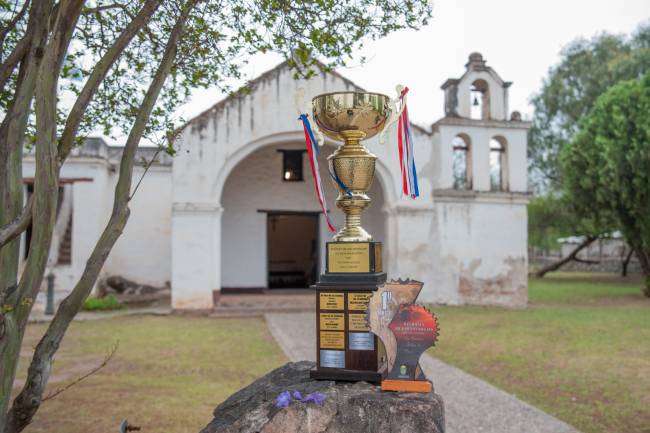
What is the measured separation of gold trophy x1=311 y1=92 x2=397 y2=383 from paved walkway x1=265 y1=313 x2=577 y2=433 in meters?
1.87

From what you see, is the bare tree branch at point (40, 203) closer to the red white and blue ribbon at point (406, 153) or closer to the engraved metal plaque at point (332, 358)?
the engraved metal plaque at point (332, 358)

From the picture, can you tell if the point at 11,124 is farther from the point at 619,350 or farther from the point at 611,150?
the point at 611,150

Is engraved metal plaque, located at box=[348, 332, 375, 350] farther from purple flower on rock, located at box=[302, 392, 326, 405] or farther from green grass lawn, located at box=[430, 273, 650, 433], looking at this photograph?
green grass lawn, located at box=[430, 273, 650, 433]

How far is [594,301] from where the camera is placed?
49.3ft

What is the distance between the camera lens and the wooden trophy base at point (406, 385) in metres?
3.32

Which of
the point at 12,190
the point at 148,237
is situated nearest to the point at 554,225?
the point at 148,237

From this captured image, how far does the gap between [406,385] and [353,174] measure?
4.63 feet

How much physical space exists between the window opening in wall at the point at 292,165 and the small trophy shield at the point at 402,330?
1254 centimetres

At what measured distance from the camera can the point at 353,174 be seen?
3.81 meters

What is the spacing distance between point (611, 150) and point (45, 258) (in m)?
16.2

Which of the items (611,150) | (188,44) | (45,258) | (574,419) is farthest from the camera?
(611,150)

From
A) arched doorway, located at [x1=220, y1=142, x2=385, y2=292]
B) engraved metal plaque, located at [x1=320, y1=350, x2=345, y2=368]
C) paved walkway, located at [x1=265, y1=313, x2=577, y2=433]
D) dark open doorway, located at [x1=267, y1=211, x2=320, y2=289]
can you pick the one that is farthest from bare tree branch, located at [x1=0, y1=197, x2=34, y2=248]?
dark open doorway, located at [x1=267, y1=211, x2=320, y2=289]

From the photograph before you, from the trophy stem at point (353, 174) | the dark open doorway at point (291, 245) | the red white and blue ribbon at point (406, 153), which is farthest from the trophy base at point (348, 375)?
the dark open doorway at point (291, 245)

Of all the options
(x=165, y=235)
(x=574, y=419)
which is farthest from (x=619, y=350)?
(x=165, y=235)
